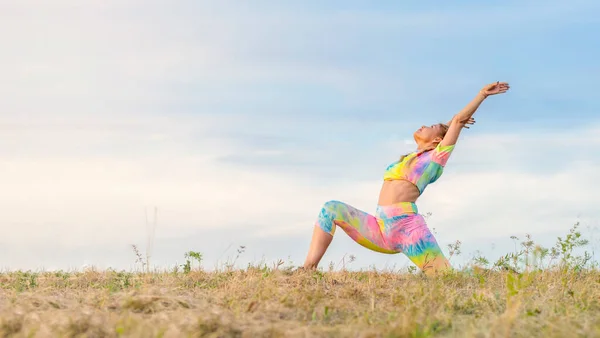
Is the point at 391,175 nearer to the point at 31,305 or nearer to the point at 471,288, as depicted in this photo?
the point at 471,288

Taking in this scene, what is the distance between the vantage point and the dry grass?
491 cm

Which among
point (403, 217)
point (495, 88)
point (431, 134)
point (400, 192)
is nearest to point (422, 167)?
point (400, 192)

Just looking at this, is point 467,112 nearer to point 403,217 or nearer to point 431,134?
point 431,134

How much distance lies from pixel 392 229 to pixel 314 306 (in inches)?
130

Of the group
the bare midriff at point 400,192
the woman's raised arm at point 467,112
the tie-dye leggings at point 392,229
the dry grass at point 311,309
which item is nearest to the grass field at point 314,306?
the dry grass at point 311,309

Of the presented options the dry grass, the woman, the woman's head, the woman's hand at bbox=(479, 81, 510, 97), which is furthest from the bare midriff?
the woman's hand at bbox=(479, 81, 510, 97)

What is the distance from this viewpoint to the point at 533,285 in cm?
767

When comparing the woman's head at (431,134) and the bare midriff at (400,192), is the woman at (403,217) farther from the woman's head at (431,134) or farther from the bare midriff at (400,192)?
the woman's head at (431,134)

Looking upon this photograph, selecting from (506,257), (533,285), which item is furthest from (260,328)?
(506,257)

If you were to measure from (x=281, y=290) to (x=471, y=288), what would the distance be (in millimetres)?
2102

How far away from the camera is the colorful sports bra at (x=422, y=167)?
29.9 feet

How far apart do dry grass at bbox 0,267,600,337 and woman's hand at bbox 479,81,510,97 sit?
2203mm

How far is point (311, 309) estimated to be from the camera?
230 inches

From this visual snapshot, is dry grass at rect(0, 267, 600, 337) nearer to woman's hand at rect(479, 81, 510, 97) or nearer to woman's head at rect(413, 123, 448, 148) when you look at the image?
woman's head at rect(413, 123, 448, 148)
